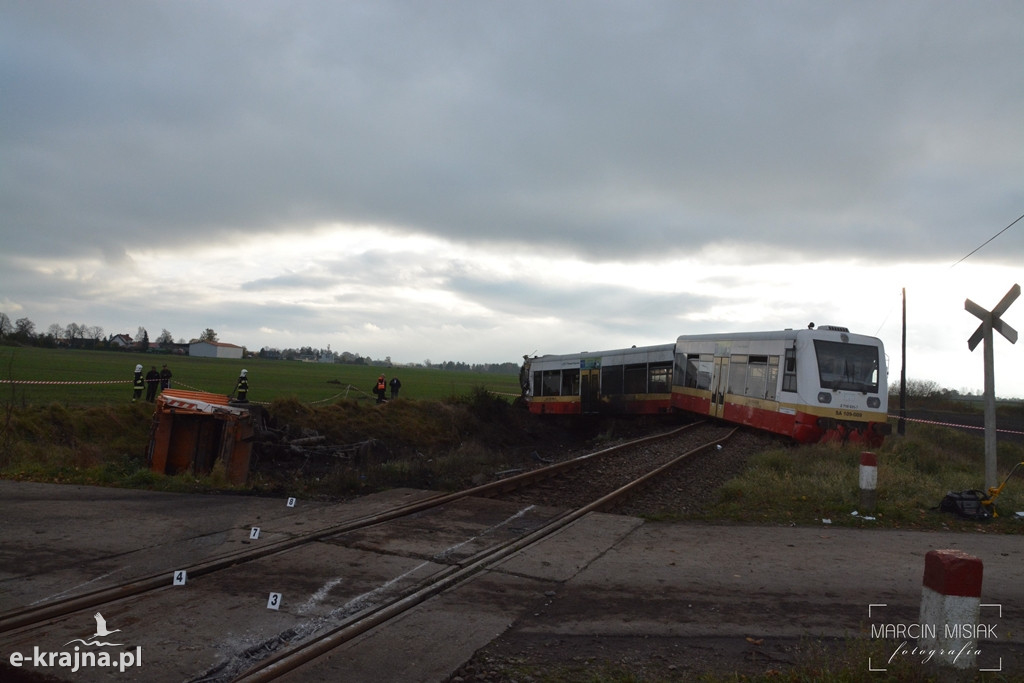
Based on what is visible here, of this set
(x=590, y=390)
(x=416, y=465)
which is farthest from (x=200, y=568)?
(x=590, y=390)

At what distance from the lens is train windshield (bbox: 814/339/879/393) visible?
1711cm

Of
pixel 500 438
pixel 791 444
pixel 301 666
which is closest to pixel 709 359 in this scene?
pixel 791 444

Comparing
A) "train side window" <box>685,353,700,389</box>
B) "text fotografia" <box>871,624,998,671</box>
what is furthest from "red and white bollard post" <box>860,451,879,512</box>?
"train side window" <box>685,353,700,389</box>

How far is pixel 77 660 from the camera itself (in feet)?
13.7

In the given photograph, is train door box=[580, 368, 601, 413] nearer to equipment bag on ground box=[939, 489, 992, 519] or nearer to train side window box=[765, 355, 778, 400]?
train side window box=[765, 355, 778, 400]

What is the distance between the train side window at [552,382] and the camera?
3256cm

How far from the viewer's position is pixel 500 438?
26.2 m

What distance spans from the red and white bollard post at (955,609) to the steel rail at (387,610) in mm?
3465

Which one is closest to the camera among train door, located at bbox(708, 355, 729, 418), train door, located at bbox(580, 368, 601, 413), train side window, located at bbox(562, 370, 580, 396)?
train door, located at bbox(708, 355, 729, 418)

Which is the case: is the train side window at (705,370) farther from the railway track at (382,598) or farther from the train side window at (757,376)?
the railway track at (382,598)

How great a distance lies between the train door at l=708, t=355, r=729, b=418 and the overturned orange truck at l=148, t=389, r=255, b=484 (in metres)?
14.2

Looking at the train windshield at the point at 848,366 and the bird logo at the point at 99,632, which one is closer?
the bird logo at the point at 99,632

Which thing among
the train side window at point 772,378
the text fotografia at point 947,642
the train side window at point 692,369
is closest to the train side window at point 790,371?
the train side window at point 772,378

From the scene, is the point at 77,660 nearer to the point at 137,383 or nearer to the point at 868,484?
the point at 868,484
